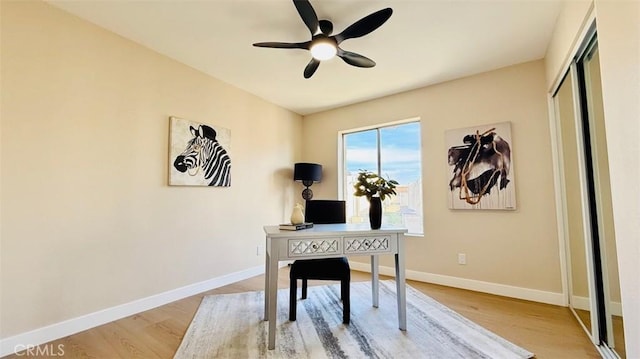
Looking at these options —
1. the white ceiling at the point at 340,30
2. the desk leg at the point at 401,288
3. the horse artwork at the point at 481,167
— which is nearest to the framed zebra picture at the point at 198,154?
the white ceiling at the point at 340,30

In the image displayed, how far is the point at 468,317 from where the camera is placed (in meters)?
2.33

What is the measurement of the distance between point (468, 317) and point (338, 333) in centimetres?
119

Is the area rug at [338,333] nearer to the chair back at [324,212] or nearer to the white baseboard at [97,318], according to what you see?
the white baseboard at [97,318]

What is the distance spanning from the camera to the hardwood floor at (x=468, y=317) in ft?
5.96

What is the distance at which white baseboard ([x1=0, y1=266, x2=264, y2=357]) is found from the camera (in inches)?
71.7

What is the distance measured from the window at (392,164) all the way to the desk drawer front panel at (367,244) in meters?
1.20

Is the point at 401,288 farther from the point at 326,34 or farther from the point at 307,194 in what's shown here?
the point at 307,194

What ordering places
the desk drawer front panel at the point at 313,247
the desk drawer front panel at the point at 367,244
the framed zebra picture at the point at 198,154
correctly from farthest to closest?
the framed zebra picture at the point at 198,154, the desk drawer front panel at the point at 367,244, the desk drawer front panel at the point at 313,247

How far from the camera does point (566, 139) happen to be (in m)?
2.40

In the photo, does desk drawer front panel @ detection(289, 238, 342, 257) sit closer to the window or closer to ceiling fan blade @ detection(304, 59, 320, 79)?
the window

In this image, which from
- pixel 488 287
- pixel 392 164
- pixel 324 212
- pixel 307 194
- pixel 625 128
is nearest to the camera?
pixel 625 128

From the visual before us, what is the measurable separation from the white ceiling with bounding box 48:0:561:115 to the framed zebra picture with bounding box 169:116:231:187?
705 mm

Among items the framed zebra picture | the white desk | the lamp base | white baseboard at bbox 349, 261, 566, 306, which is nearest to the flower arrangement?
the white desk

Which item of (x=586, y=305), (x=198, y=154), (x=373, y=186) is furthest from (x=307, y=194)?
(x=586, y=305)
